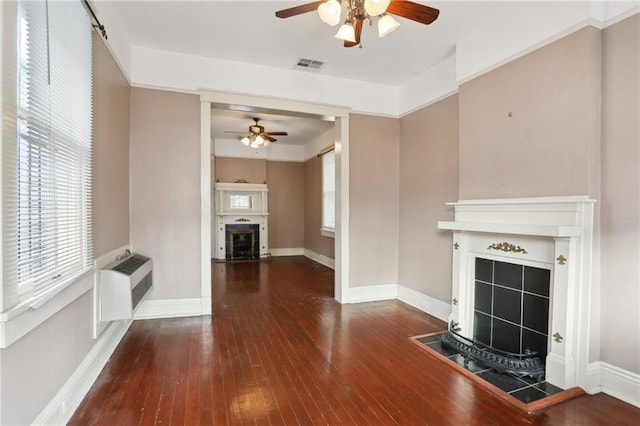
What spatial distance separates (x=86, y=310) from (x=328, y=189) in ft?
19.4

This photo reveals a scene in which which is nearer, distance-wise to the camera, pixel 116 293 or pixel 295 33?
pixel 116 293

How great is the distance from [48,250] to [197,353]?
161 centimetres

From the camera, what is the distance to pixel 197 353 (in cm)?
293

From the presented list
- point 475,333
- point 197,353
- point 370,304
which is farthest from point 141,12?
point 475,333

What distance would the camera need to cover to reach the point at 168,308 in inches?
152

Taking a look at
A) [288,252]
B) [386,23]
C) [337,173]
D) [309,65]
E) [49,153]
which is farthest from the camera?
[288,252]

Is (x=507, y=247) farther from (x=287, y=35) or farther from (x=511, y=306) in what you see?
(x=287, y=35)

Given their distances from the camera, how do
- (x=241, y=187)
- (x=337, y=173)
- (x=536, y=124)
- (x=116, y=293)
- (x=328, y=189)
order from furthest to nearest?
1. (x=241, y=187)
2. (x=328, y=189)
3. (x=337, y=173)
4. (x=536, y=124)
5. (x=116, y=293)

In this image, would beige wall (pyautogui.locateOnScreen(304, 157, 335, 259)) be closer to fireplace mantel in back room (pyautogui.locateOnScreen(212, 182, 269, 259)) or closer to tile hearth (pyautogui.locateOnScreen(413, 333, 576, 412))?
fireplace mantel in back room (pyautogui.locateOnScreen(212, 182, 269, 259))

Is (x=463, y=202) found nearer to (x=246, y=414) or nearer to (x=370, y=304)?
(x=370, y=304)

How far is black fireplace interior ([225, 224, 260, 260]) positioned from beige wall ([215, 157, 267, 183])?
126cm

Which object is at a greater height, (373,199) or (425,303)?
(373,199)

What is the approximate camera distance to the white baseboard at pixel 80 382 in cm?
182

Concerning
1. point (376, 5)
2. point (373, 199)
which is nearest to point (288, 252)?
point (373, 199)
